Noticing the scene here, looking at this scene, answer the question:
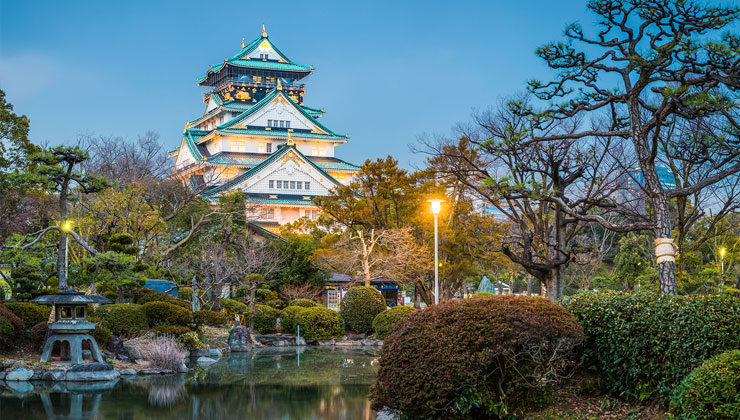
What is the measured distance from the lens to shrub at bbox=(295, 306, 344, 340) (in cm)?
2747

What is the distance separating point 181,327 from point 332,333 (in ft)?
26.6

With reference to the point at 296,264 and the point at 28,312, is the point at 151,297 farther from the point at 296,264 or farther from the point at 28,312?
the point at 296,264

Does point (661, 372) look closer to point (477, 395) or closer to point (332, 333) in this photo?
point (477, 395)

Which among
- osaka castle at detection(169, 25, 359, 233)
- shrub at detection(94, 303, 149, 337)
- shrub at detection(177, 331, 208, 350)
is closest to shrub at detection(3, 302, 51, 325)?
shrub at detection(94, 303, 149, 337)

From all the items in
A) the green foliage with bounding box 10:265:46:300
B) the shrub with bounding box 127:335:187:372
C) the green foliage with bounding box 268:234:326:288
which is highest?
the green foliage with bounding box 268:234:326:288

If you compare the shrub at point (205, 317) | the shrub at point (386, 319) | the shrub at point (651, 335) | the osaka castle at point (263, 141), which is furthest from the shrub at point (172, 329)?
the osaka castle at point (263, 141)

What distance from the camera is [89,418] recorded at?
1202 cm

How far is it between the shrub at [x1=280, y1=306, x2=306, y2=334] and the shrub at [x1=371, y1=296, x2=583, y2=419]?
18.5 m

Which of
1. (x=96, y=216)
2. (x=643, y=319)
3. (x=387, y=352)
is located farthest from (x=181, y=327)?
(x=643, y=319)

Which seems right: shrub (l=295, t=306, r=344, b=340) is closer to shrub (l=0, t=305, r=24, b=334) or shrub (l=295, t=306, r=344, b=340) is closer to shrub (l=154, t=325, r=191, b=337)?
shrub (l=154, t=325, r=191, b=337)

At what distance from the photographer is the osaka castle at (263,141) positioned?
2010 inches

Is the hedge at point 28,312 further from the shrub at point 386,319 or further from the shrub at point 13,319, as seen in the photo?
the shrub at point 386,319

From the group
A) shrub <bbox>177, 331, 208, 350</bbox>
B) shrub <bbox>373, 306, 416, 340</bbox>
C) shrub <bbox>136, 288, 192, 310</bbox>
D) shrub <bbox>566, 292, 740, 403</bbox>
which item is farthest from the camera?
shrub <bbox>373, 306, 416, 340</bbox>

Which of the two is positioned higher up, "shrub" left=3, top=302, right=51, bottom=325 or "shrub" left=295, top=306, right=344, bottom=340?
"shrub" left=3, top=302, right=51, bottom=325
